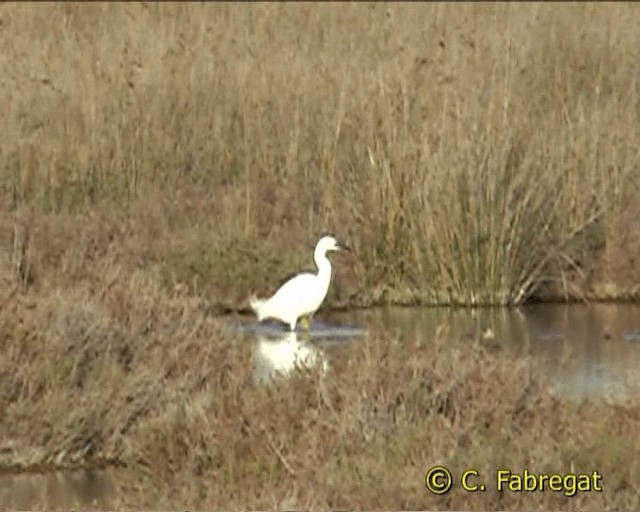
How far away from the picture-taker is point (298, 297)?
1213 cm

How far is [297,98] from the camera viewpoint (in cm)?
1518

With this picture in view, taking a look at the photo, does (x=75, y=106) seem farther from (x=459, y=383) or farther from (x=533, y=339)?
(x=459, y=383)

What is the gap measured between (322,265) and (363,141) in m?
1.61

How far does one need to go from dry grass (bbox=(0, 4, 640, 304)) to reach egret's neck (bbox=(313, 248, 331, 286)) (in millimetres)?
786

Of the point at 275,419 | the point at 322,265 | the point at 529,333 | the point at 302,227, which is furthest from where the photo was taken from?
the point at 302,227

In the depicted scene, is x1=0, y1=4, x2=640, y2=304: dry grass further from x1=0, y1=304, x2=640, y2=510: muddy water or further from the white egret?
the white egret

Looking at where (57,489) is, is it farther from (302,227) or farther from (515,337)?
(302,227)

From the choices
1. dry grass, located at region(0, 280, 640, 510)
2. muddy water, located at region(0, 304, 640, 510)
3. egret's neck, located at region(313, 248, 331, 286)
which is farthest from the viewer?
egret's neck, located at region(313, 248, 331, 286)

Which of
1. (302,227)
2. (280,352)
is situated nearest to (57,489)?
(280,352)

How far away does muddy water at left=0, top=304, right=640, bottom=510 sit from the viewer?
970cm

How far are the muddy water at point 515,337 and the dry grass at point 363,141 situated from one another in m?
0.34

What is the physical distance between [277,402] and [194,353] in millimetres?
1507

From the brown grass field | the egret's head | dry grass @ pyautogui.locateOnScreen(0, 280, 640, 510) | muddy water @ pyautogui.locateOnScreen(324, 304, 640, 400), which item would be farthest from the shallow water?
dry grass @ pyautogui.locateOnScreen(0, 280, 640, 510)

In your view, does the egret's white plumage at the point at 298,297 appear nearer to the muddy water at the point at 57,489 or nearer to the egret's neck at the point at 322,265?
the egret's neck at the point at 322,265
